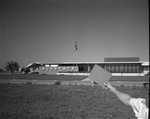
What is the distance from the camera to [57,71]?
4334cm

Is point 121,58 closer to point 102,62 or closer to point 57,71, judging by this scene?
point 102,62

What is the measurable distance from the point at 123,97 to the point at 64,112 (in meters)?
4.74

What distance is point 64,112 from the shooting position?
6160 mm

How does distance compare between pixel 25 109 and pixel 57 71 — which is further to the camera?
pixel 57 71

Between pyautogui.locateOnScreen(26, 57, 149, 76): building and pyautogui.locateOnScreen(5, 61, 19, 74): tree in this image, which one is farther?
pyautogui.locateOnScreen(5, 61, 19, 74): tree

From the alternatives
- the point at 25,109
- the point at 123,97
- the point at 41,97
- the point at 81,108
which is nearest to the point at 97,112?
the point at 81,108

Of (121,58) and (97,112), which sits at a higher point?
(121,58)

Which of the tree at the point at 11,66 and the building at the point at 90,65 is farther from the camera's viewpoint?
the tree at the point at 11,66

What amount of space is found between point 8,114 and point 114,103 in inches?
161

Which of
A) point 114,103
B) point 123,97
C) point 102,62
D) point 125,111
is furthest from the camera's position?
point 102,62

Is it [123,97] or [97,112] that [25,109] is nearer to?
[97,112]

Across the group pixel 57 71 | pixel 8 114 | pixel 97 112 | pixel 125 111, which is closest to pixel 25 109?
pixel 8 114

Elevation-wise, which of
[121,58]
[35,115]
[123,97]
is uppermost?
[121,58]

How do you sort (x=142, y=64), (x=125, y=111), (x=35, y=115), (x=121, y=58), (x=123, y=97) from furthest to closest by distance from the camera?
(x=121, y=58) → (x=142, y=64) → (x=125, y=111) → (x=35, y=115) → (x=123, y=97)
